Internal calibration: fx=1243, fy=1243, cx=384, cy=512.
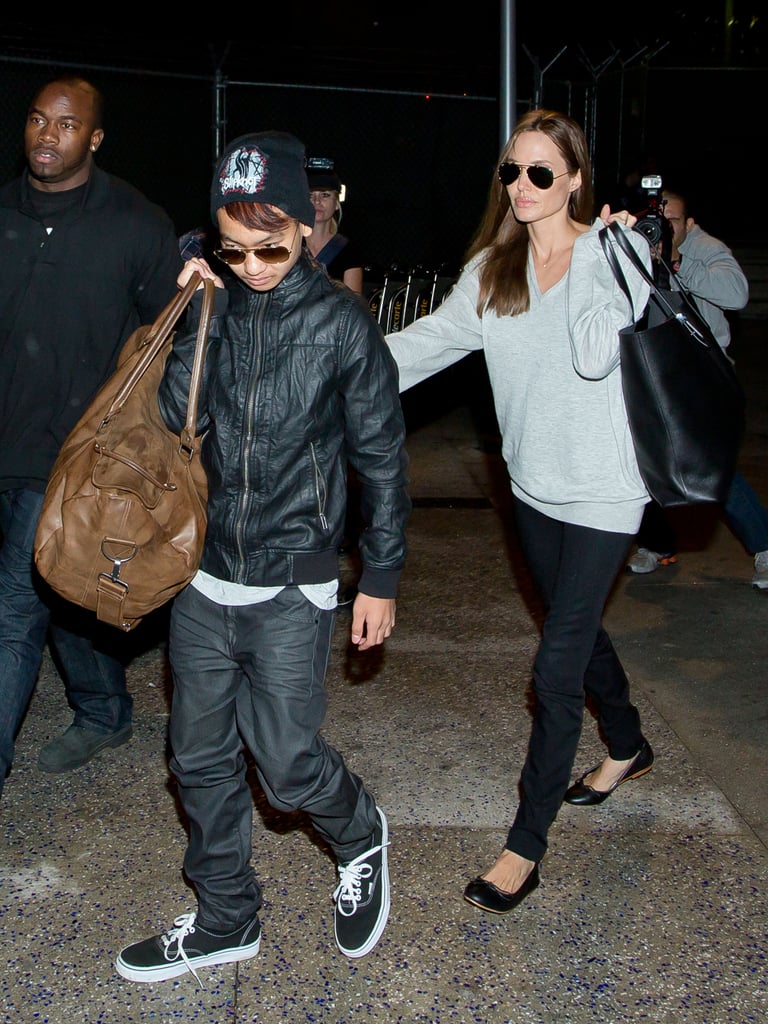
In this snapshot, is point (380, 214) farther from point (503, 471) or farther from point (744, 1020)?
point (744, 1020)

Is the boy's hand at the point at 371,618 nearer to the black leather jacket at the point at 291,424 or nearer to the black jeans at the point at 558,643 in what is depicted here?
the black leather jacket at the point at 291,424

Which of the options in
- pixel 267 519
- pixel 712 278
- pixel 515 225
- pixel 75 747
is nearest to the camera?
pixel 267 519

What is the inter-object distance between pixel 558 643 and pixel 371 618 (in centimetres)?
63

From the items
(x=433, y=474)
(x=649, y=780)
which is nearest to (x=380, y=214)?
(x=433, y=474)

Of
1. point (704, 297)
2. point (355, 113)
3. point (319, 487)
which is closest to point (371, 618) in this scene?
point (319, 487)

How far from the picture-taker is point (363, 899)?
3.30 metres

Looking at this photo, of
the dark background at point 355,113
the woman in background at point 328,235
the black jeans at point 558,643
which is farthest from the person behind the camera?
the dark background at point 355,113

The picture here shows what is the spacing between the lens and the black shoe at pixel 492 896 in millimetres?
3414

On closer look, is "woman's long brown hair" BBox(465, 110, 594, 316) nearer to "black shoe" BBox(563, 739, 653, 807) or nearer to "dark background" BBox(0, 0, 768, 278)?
"black shoe" BBox(563, 739, 653, 807)

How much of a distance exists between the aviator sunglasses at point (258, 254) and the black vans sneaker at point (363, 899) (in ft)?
5.01

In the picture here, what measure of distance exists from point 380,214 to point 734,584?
7.91 metres

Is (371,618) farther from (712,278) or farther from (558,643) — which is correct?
(712,278)

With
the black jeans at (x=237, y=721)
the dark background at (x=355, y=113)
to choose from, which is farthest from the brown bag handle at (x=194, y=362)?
the dark background at (x=355, y=113)

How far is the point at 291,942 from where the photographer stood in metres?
3.31
